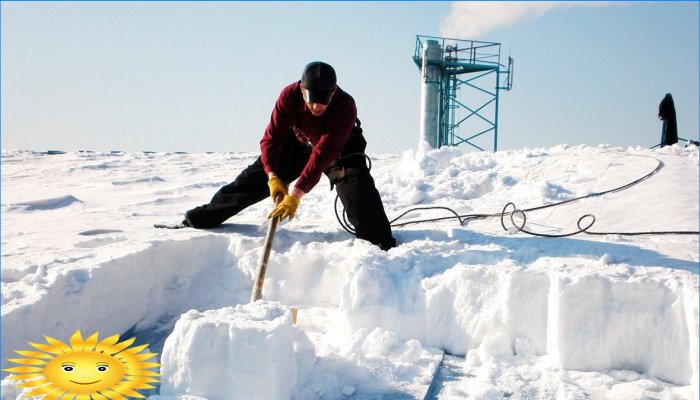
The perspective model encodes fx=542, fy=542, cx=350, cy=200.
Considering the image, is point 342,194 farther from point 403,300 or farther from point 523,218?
point 523,218

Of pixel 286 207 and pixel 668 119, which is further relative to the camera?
pixel 668 119

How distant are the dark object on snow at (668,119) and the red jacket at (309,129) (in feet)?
21.8

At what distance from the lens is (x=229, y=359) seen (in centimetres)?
206

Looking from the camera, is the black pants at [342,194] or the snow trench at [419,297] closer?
the snow trench at [419,297]

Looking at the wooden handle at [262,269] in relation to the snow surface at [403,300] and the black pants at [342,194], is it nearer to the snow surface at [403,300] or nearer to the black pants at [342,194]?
the snow surface at [403,300]

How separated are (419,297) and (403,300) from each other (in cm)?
8

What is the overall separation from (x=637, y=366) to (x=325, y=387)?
135 cm

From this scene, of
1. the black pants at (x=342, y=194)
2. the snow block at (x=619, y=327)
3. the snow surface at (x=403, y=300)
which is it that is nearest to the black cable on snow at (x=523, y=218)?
the snow surface at (x=403, y=300)

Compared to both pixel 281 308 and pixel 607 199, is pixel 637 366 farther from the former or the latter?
pixel 607 199

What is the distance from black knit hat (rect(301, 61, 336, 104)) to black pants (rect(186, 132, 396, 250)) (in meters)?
0.62

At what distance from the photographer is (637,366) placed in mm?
2350

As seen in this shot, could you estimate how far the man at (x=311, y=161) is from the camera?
3.13m

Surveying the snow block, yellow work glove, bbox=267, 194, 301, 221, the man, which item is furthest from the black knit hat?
the snow block

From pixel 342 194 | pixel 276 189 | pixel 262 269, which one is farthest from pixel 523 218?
pixel 262 269
